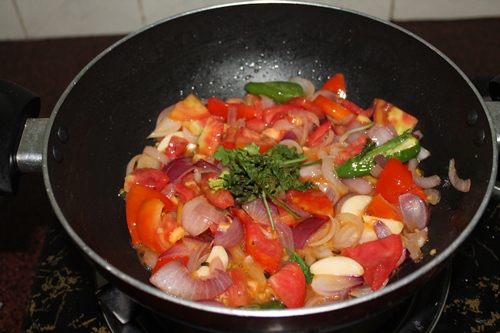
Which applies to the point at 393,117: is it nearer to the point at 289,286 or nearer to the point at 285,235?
the point at 285,235

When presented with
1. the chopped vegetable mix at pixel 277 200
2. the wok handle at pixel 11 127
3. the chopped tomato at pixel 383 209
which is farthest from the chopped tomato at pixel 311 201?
the wok handle at pixel 11 127

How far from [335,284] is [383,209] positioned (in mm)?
258

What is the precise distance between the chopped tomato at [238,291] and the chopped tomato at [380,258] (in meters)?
0.28

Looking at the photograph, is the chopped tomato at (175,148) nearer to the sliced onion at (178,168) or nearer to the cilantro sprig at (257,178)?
the sliced onion at (178,168)

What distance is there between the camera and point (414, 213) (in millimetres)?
1461

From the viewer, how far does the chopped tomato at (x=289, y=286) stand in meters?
1.30

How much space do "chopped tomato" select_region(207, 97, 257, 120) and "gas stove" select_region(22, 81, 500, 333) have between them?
0.60m

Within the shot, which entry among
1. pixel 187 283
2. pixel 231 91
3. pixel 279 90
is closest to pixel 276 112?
pixel 279 90

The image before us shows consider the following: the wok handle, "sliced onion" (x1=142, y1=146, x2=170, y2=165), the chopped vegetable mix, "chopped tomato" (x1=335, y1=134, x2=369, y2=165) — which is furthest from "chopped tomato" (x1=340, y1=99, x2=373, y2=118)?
the wok handle

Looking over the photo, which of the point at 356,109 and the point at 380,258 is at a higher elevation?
the point at 356,109

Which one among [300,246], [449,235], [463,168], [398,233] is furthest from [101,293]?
[463,168]

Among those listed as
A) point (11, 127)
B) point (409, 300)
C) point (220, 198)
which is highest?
point (11, 127)

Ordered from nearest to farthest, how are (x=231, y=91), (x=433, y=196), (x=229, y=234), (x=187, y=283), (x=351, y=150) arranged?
(x=187, y=283), (x=229, y=234), (x=433, y=196), (x=351, y=150), (x=231, y=91)

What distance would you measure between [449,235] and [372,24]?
661 millimetres
